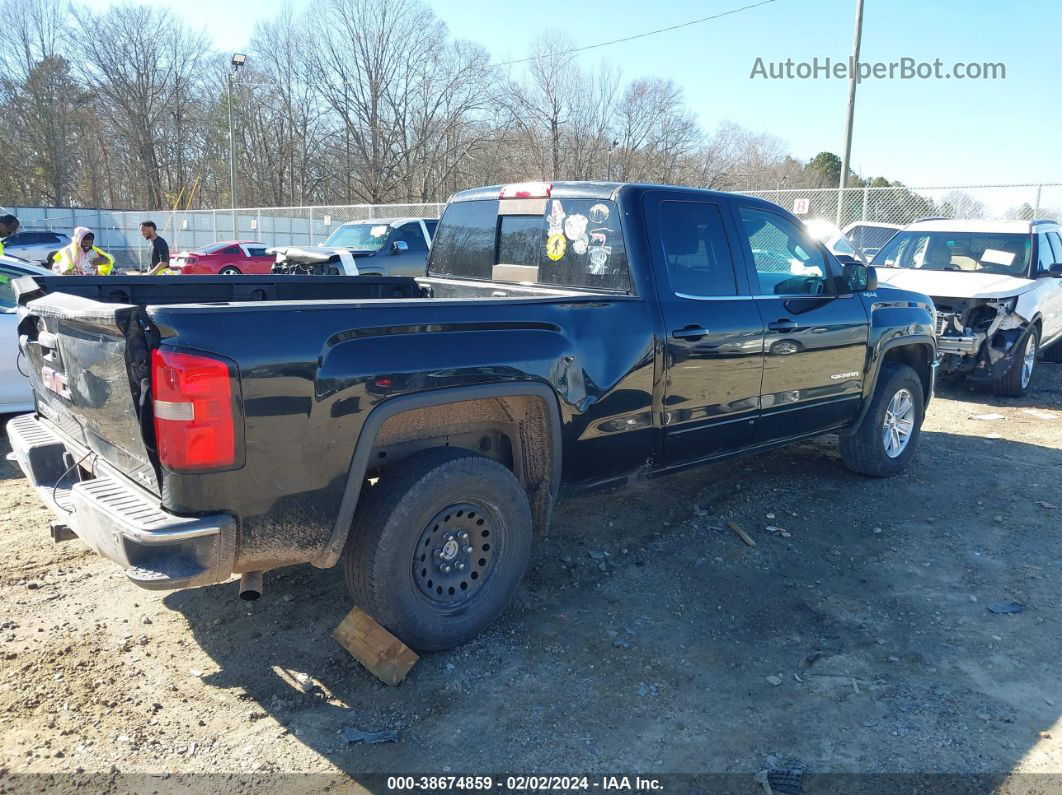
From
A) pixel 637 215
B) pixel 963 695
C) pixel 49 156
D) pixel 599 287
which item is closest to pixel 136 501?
pixel 599 287

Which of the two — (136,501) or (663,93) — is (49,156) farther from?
(136,501)

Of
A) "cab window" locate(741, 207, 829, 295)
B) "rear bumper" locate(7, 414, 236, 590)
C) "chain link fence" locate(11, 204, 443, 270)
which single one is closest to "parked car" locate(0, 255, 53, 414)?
"rear bumper" locate(7, 414, 236, 590)

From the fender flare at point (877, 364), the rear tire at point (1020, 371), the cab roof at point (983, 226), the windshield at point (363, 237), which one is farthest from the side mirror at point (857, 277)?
the windshield at point (363, 237)

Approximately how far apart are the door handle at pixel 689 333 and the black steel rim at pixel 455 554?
1379 mm

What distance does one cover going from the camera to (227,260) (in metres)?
20.5

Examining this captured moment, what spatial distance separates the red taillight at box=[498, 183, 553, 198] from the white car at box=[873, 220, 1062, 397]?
5.57 meters

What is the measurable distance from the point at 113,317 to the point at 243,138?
4935 centimetres

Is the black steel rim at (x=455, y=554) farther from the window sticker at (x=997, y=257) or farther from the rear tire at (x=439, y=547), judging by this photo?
the window sticker at (x=997, y=257)

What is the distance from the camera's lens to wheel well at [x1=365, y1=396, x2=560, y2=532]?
3.16m

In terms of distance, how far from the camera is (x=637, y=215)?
389cm

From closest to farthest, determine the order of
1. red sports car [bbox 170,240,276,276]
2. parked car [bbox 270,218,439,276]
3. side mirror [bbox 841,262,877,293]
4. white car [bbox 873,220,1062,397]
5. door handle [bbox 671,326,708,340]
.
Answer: door handle [bbox 671,326,708,340]
side mirror [bbox 841,262,877,293]
white car [bbox 873,220,1062,397]
parked car [bbox 270,218,439,276]
red sports car [bbox 170,240,276,276]

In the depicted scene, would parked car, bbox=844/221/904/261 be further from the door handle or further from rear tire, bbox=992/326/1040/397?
the door handle

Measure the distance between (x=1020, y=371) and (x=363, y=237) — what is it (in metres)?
10.8

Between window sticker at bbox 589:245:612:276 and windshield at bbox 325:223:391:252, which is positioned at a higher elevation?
windshield at bbox 325:223:391:252
